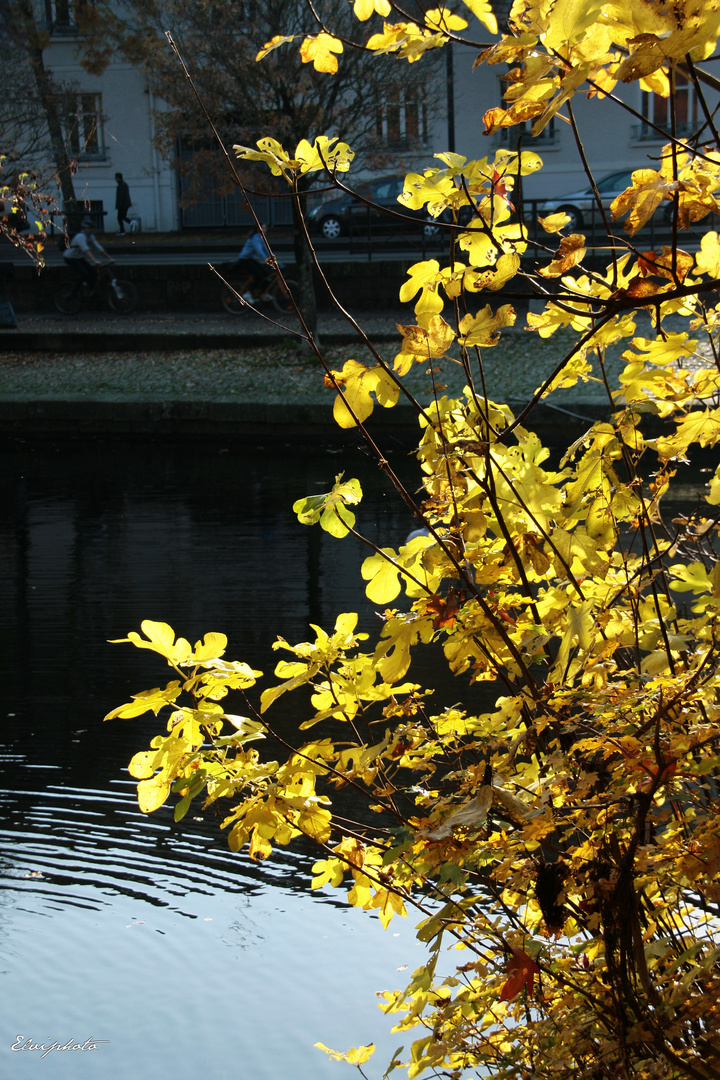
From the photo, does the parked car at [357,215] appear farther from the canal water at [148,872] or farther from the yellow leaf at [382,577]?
the yellow leaf at [382,577]

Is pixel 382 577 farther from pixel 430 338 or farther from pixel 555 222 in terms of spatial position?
pixel 555 222

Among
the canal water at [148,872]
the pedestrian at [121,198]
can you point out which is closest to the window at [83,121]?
the pedestrian at [121,198]

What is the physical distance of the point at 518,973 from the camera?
1.41 meters

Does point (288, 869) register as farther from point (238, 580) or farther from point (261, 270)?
point (261, 270)

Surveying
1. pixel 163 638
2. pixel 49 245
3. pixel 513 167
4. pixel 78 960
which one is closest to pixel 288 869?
pixel 78 960

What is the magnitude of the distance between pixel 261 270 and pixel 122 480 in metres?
7.64

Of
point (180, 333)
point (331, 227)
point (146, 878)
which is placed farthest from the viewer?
point (331, 227)

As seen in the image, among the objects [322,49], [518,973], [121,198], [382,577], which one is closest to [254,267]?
[121,198]

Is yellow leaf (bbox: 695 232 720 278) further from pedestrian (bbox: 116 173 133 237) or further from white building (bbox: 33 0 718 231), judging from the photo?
pedestrian (bbox: 116 173 133 237)

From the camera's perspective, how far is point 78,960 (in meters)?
3.46

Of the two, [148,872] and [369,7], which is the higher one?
[369,7]

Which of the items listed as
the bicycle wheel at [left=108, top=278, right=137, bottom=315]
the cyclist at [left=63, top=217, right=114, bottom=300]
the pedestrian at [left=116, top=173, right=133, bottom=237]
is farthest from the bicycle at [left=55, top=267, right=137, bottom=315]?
the pedestrian at [left=116, top=173, right=133, bottom=237]

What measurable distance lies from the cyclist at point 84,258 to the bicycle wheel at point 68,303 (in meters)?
0.06
